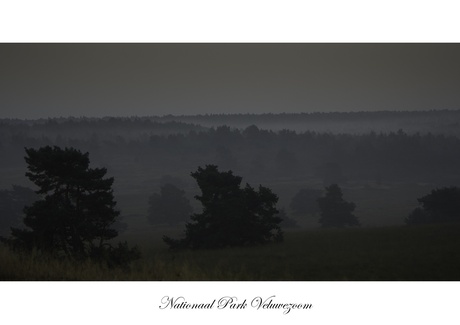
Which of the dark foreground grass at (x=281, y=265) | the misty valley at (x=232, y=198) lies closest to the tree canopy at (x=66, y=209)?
the misty valley at (x=232, y=198)

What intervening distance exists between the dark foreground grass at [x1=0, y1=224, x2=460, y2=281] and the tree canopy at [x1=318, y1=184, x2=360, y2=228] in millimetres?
27005

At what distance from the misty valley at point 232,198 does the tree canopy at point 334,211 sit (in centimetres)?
13

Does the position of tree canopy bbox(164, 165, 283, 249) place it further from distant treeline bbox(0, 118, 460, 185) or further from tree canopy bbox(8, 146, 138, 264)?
distant treeline bbox(0, 118, 460, 185)

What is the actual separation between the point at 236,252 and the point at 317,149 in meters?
40.0

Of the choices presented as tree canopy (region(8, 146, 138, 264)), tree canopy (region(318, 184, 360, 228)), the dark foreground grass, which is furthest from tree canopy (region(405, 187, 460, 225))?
tree canopy (region(8, 146, 138, 264))

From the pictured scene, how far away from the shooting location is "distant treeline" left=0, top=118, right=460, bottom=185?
43.2 metres

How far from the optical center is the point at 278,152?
51531mm

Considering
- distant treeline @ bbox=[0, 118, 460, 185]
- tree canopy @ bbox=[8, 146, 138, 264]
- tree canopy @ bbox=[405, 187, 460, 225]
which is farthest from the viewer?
distant treeline @ bbox=[0, 118, 460, 185]

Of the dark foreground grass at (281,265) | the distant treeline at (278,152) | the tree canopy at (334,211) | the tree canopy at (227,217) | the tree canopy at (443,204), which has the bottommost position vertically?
the dark foreground grass at (281,265)

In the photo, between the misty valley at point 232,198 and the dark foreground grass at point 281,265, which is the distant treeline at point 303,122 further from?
the dark foreground grass at point 281,265

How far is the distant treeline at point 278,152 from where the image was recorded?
4322 cm

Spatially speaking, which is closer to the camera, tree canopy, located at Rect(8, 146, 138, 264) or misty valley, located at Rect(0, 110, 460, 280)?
misty valley, located at Rect(0, 110, 460, 280)

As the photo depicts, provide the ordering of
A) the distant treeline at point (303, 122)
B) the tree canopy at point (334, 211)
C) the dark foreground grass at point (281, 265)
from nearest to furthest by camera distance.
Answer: the dark foreground grass at point (281, 265) → the distant treeline at point (303, 122) → the tree canopy at point (334, 211)

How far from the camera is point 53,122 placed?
33312 millimetres
